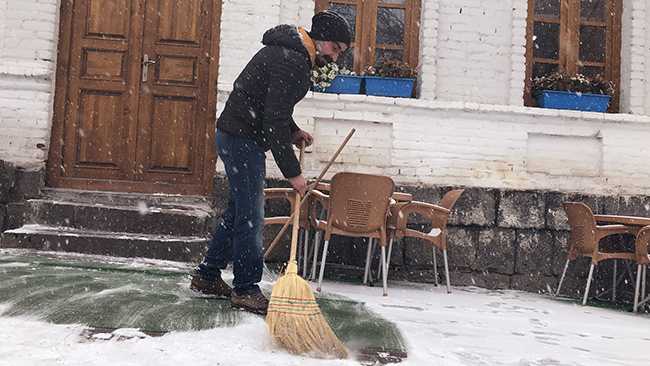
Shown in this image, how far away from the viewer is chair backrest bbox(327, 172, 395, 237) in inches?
179

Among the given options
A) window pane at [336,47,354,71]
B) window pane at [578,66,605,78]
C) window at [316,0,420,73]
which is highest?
window at [316,0,420,73]

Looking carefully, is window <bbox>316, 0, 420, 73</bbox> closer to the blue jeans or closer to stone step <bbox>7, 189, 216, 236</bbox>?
stone step <bbox>7, 189, 216, 236</bbox>

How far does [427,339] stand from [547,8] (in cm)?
484

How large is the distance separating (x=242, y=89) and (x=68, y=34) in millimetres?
3648

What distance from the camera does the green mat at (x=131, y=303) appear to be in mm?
3012

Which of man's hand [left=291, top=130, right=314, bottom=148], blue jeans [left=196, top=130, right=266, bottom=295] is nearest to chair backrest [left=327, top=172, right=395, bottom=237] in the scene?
man's hand [left=291, top=130, right=314, bottom=148]

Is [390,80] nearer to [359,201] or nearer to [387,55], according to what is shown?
[387,55]

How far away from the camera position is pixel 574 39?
21.3ft

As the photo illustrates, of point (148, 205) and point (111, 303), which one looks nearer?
point (111, 303)

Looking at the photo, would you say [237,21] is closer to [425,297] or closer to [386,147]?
[386,147]

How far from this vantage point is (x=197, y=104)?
600 centimetres

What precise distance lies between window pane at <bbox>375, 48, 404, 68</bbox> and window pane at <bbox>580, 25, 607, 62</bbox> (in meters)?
2.13

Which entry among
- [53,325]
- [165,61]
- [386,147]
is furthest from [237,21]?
[53,325]

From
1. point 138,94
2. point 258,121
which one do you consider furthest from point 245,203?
point 138,94
